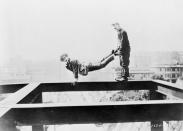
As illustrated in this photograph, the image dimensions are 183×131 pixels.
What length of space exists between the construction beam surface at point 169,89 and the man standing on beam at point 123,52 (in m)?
0.82

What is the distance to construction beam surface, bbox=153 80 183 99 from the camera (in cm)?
575

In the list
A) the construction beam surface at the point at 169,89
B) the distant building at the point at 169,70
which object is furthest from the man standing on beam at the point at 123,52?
the distant building at the point at 169,70

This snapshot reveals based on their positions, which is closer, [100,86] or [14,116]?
[14,116]

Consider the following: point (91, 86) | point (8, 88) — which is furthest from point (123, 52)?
point (8, 88)

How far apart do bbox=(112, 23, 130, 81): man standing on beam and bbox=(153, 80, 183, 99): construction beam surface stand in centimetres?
82

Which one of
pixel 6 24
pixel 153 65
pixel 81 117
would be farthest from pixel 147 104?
pixel 153 65

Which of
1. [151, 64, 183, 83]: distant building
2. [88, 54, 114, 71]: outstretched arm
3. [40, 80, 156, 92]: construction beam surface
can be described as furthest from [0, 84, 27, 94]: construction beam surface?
[151, 64, 183, 83]: distant building

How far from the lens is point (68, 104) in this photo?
3.87 m

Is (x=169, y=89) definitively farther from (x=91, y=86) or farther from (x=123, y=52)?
(x=91, y=86)

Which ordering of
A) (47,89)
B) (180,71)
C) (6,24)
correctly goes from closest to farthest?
(6,24)
(47,89)
(180,71)

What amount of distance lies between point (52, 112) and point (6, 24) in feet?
11.5

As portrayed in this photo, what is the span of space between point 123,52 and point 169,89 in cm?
190

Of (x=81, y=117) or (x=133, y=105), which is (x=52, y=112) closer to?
(x=81, y=117)

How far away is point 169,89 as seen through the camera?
6.52 meters
